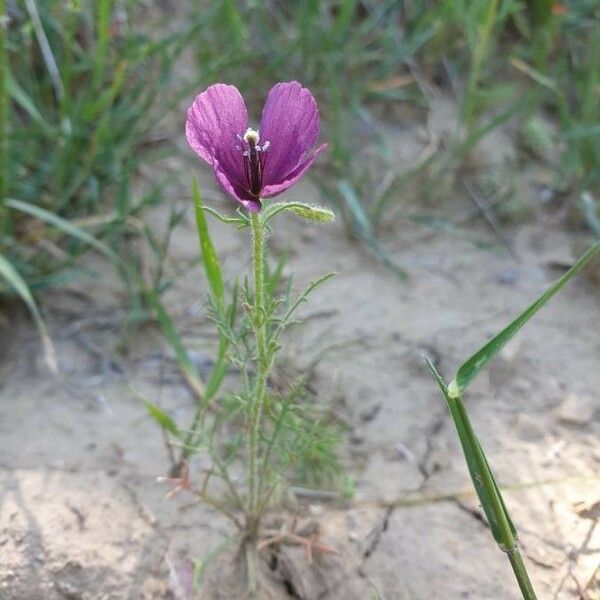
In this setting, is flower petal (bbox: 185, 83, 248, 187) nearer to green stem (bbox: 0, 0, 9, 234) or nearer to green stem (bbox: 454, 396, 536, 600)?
green stem (bbox: 454, 396, 536, 600)

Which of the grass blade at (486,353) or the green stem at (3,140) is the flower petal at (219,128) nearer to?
the grass blade at (486,353)

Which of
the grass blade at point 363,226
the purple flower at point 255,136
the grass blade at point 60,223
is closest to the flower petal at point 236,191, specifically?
the purple flower at point 255,136

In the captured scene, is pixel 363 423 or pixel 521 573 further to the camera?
pixel 363 423

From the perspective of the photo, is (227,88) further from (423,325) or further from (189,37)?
(189,37)

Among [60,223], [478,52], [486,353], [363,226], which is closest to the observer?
[486,353]

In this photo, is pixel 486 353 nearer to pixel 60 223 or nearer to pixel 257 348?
pixel 257 348

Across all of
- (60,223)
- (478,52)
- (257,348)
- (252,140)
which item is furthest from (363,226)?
(252,140)
